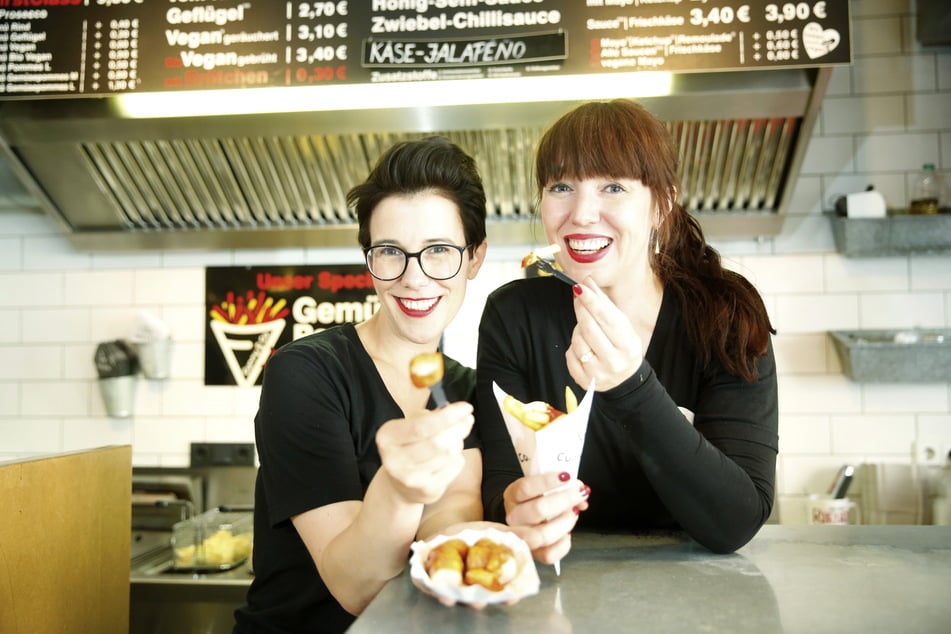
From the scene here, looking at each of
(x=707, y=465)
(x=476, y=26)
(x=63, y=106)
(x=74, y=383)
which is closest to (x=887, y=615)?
(x=707, y=465)

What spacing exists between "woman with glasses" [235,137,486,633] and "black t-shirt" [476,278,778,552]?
0.36ft

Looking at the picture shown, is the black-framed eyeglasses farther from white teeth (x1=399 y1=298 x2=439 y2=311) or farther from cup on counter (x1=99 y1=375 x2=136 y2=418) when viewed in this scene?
cup on counter (x1=99 y1=375 x2=136 y2=418)

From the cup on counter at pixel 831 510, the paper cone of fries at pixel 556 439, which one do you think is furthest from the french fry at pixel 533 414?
the cup on counter at pixel 831 510

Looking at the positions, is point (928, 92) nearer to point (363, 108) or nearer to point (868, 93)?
point (868, 93)

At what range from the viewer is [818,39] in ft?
7.72

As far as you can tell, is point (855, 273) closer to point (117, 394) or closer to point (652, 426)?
point (652, 426)

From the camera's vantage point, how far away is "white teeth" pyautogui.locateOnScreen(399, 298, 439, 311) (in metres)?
1.37

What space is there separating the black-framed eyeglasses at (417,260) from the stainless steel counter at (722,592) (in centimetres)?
53

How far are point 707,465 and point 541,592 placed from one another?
1.04ft

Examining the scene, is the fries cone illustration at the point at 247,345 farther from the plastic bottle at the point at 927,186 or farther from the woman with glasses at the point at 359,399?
the plastic bottle at the point at 927,186

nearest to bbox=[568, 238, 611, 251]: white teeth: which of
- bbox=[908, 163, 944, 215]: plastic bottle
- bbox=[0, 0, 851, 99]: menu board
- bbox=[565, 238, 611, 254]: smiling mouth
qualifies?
bbox=[565, 238, 611, 254]: smiling mouth

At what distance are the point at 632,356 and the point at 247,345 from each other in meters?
2.48

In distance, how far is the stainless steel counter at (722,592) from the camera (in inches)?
33.5

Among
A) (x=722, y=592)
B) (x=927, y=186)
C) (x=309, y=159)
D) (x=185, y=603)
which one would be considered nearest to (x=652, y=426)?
(x=722, y=592)
